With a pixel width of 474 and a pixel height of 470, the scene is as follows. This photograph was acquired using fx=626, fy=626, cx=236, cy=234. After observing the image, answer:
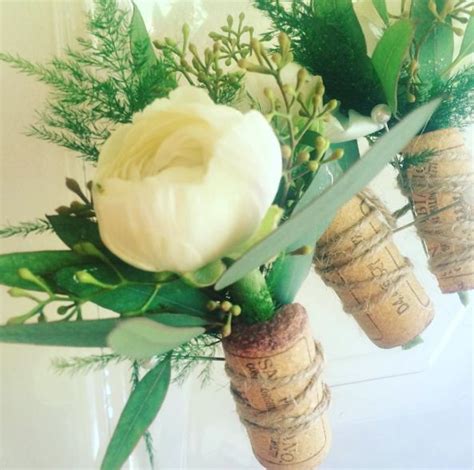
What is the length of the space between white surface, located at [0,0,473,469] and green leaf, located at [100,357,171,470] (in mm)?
243

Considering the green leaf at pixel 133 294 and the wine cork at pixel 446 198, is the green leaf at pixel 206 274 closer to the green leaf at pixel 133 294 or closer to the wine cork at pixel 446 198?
the green leaf at pixel 133 294

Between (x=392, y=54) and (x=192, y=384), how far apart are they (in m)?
0.50

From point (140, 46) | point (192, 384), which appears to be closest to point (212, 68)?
point (140, 46)

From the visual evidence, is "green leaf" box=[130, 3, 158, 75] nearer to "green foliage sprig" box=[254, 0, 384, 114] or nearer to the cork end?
"green foliage sprig" box=[254, 0, 384, 114]

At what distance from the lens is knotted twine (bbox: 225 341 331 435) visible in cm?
54

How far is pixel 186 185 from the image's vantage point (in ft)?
1.25

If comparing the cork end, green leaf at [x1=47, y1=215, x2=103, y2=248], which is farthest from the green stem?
green leaf at [x1=47, y1=215, x2=103, y2=248]

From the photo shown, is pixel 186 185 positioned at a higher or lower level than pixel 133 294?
higher

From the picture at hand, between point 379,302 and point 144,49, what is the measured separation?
33 centimetres

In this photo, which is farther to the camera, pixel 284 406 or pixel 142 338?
pixel 284 406

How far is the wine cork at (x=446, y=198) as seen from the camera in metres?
0.63

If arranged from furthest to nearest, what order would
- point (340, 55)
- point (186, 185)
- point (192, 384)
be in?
point (192, 384) < point (340, 55) < point (186, 185)

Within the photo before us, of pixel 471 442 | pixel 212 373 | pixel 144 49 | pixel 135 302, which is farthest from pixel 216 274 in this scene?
pixel 471 442

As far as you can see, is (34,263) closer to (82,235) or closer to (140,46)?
(82,235)
